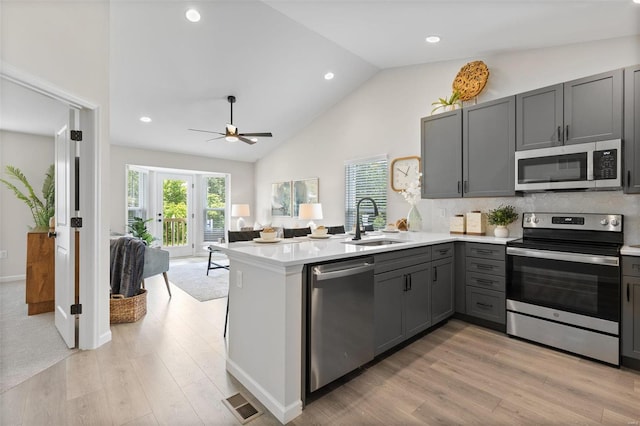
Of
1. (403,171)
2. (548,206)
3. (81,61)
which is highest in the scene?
(81,61)

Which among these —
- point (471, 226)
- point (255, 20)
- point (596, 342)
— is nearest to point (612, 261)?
point (596, 342)

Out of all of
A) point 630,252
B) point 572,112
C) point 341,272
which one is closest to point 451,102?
point 572,112

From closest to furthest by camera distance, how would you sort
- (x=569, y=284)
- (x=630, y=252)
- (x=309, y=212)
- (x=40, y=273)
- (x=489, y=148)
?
(x=630, y=252) → (x=569, y=284) → (x=489, y=148) → (x=40, y=273) → (x=309, y=212)

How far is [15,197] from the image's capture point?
15.9 ft

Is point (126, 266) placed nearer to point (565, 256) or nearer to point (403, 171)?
point (403, 171)

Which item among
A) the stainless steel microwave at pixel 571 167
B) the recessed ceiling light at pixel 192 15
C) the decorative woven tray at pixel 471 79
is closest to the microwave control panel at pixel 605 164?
the stainless steel microwave at pixel 571 167

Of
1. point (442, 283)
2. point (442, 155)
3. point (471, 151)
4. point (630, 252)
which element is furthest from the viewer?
point (442, 155)

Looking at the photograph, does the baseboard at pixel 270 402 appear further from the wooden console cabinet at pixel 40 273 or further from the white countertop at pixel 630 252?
the wooden console cabinet at pixel 40 273

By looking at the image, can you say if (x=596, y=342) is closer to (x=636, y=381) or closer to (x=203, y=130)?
(x=636, y=381)

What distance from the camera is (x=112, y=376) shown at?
216 cm

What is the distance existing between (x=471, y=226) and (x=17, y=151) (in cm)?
699

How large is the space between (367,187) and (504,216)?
2.19 m

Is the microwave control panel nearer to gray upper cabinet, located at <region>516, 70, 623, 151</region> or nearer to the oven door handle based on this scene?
gray upper cabinet, located at <region>516, 70, 623, 151</region>

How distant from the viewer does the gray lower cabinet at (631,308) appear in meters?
2.22
